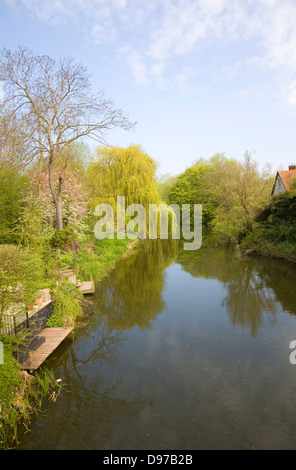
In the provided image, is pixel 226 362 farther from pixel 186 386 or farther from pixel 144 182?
pixel 144 182

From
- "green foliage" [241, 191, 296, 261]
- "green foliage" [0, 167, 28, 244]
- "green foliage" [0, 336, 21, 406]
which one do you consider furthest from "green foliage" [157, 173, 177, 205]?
"green foliage" [0, 336, 21, 406]

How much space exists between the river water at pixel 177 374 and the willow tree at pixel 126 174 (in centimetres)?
1460

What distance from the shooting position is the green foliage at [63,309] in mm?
8430

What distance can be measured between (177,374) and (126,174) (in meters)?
21.8

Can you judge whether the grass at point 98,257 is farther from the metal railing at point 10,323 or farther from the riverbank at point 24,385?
the metal railing at point 10,323

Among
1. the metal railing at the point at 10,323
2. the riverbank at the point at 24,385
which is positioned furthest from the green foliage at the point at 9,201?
the metal railing at the point at 10,323

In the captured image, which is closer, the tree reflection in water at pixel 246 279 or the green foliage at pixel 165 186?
the tree reflection in water at pixel 246 279

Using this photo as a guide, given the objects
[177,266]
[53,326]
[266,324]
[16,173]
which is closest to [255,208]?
[177,266]

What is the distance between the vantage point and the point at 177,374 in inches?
255

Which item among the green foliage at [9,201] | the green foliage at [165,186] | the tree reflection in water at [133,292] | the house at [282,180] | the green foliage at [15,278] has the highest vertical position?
the green foliage at [165,186]

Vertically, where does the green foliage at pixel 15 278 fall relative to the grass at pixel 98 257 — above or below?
above

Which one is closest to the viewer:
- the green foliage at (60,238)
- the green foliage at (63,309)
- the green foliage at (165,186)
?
the green foliage at (63,309)

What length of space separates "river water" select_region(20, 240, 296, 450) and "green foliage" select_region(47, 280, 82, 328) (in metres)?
0.49

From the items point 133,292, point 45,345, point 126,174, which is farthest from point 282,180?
point 45,345
